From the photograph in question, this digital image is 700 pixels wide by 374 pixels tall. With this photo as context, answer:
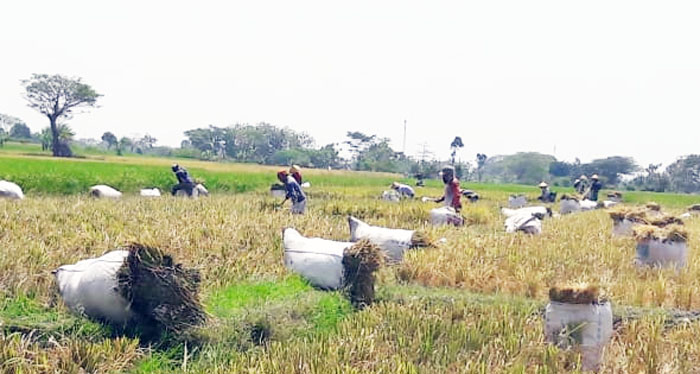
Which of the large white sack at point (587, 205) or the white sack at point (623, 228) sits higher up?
the white sack at point (623, 228)

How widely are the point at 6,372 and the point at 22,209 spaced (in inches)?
245

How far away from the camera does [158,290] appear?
4246 millimetres

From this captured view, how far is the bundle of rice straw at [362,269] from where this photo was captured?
5297 mm

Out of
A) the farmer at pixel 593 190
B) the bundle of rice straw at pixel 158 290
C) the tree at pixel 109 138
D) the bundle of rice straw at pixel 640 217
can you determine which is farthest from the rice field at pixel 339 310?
the tree at pixel 109 138

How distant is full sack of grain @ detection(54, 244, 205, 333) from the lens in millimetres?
4227

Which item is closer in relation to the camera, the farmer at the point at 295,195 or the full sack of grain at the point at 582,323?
the full sack of grain at the point at 582,323

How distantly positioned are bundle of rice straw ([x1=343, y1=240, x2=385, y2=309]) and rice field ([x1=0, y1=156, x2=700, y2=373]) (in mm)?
157

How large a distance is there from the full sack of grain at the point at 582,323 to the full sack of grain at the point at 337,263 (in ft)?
5.15

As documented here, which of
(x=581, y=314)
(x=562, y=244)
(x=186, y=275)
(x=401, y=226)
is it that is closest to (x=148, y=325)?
(x=186, y=275)

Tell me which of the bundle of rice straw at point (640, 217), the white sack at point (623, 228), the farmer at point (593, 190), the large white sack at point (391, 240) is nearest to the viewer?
the large white sack at point (391, 240)

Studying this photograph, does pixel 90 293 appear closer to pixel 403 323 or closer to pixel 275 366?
pixel 275 366

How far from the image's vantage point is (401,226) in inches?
403

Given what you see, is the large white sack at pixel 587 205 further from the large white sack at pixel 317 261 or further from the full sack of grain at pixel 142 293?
the full sack of grain at pixel 142 293

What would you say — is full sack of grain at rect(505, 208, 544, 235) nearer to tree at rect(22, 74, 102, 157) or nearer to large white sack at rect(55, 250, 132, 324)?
large white sack at rect(55, 250, 132, 324)
